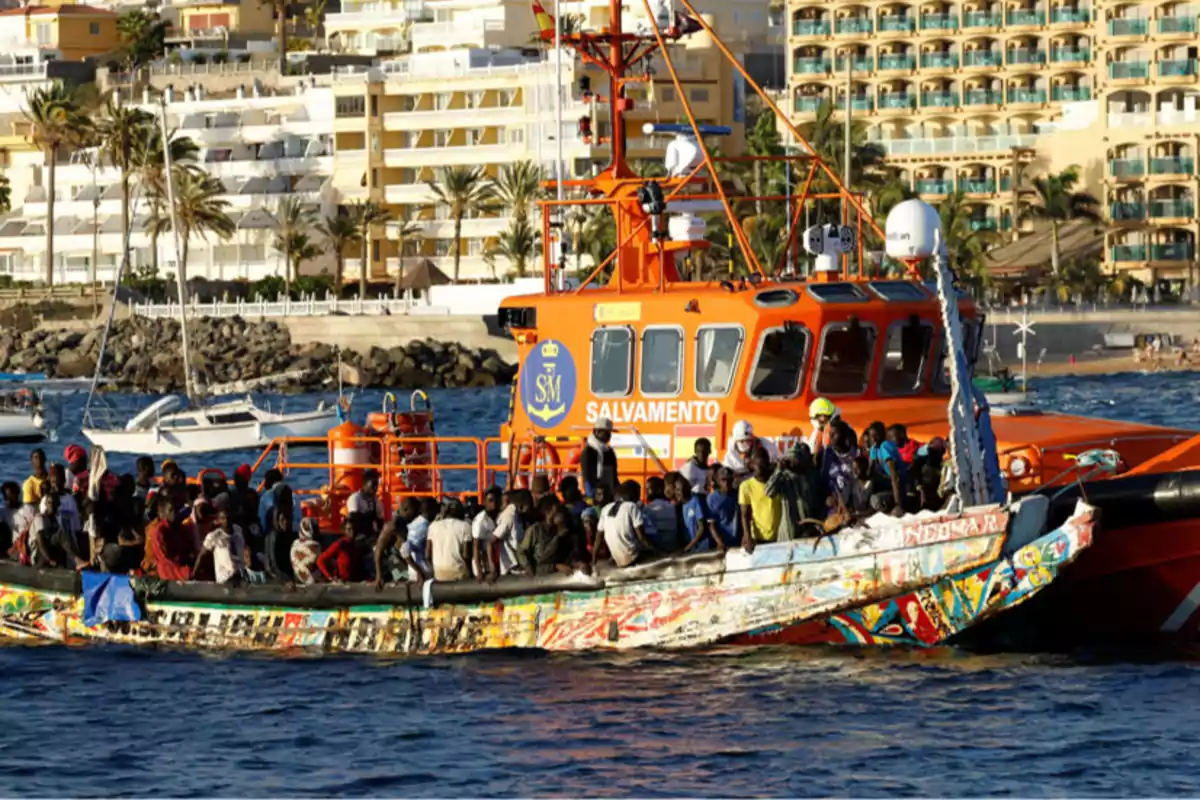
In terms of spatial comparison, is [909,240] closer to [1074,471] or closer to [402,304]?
[1074,471]

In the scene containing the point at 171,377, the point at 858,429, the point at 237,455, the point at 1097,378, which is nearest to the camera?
the point at 858,429

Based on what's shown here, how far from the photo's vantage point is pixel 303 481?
48531 millimetres

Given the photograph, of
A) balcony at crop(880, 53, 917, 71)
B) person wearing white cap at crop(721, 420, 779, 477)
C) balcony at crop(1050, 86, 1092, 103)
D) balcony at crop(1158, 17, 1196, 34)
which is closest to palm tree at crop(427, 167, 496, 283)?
balcony at crop(880, 53, 917, 71)

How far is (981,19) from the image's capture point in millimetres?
116875

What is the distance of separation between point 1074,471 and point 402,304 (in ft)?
271

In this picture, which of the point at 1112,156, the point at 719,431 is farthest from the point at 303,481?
the point at 1112,156

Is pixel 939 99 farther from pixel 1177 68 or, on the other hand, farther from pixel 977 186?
pixel 1177 68

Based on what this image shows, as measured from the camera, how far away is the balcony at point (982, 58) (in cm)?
11706

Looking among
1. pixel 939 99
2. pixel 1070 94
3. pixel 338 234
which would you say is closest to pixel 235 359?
pixel 338 234

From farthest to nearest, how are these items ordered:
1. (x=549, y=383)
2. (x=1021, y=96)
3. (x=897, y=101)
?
(x=897, y=101)
(x=1021, y=96)
(x=549, y=383)

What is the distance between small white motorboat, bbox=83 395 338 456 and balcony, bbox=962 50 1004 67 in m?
58.6

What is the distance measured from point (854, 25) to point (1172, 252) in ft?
66.0

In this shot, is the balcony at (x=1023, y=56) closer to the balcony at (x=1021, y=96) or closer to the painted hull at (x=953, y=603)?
the balcony at (x=1021, y=96)

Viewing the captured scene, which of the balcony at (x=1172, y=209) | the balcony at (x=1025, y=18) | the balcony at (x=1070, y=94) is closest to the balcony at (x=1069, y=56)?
the balcony at (x=1070, y=94)
